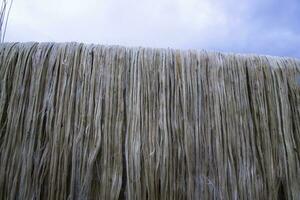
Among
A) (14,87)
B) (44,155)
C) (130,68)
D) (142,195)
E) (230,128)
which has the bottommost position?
(142,195)

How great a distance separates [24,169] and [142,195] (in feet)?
1.64

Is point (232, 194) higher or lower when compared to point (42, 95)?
lower

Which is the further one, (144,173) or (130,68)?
(130,68)

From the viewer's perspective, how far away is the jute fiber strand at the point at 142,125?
1.36m

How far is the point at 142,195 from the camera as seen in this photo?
136 centimetres

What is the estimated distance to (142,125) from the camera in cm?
143

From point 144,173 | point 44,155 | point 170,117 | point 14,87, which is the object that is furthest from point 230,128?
point 14,87

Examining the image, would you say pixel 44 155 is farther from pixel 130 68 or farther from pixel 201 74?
pixel 201 74

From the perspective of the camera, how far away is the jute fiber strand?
136 centimetres

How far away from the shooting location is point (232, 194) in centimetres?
141

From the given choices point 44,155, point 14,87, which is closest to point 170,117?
point 44,155

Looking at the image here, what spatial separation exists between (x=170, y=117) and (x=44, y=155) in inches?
22.1

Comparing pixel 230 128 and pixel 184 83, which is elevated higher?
pixel 184 83

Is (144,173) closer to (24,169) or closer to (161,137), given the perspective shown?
(161,137)
